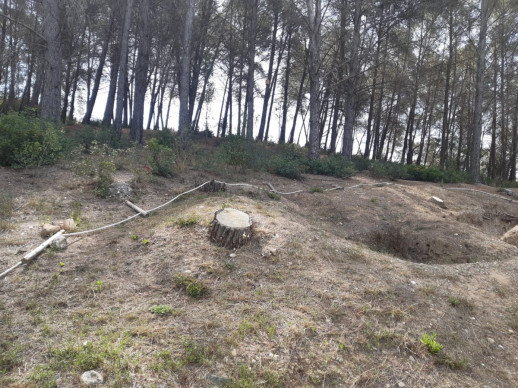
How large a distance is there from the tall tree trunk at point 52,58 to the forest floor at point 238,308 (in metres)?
5.63

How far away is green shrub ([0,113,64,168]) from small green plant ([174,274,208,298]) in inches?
199

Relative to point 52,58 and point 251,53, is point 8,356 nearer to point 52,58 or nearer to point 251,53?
point 52,58

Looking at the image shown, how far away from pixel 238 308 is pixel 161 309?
0.64m

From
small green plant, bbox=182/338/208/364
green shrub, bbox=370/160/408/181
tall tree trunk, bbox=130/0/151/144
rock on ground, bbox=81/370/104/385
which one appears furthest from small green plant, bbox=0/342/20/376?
green shrub, bbox=370/160/408/181

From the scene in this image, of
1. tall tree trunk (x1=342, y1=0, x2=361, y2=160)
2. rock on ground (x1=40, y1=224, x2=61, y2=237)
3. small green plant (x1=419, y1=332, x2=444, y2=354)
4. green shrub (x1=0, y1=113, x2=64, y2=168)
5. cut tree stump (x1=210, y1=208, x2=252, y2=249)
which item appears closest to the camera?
small green plant (x1=419, y1=332, x2=444, y2=354)

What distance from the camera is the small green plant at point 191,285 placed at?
9.95 feet

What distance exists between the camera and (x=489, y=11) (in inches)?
547

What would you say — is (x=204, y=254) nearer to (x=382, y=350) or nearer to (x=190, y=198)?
(x=382, y=350)

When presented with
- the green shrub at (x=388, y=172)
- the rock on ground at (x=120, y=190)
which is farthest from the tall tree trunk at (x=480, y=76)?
the rock on ground at (x=120, y=190)

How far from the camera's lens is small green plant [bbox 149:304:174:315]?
2727 mm

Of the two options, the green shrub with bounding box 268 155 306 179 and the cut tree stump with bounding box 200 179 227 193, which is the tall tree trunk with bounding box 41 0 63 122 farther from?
the green shrub with bounding box 268 155 306 179

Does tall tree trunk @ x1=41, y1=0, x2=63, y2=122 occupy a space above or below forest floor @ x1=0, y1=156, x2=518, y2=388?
above

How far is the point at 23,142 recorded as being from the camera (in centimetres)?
647

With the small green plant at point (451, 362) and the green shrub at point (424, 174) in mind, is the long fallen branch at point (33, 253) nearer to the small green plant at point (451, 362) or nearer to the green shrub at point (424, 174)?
the small green plant at point (451, 362)
